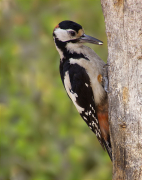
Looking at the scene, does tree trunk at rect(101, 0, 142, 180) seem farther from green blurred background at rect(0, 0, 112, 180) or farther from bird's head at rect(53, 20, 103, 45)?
green blurred background at rect(0, 0, 112, 180)

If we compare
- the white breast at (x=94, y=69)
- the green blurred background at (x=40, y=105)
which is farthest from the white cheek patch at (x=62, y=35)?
the green blurred background at (x=40, y=105)

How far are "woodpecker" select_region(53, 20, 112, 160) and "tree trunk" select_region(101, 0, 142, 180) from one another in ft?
1.34

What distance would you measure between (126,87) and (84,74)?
0.65 metres

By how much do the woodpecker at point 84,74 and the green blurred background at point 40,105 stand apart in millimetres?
2403

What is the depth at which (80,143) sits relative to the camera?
606cm

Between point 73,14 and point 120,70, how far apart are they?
4.73 metres

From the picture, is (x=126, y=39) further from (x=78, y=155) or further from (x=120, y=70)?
(x=78, y=155)

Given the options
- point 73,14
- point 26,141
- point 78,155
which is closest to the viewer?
point 78,155

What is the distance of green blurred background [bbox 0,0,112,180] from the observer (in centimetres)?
594

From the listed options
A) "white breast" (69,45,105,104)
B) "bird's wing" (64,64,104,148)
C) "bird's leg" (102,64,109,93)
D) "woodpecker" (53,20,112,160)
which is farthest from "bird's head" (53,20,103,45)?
"bird's leg" (102,64,109,93)

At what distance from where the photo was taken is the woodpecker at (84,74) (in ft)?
10.7

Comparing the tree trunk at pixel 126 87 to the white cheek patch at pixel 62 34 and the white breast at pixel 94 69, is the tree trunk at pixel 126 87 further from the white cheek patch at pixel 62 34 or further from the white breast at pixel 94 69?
the white cheek patch at pixel 62 34

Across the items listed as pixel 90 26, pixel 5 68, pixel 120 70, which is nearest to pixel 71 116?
pixel 5 68

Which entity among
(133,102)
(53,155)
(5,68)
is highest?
(133,102)
